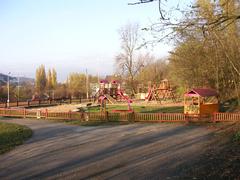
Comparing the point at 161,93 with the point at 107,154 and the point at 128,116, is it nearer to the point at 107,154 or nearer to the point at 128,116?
the point at 128,116

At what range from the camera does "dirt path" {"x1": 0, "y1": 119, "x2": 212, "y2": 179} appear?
28.3 ft

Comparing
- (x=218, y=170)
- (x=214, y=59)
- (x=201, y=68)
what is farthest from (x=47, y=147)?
(x=201, y=68)

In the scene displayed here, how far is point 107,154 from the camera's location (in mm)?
11062

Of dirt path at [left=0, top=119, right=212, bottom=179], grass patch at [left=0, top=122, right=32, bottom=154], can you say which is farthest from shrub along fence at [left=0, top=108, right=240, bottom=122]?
grass patch at [left=0, top=122, right=32, bottom=154]

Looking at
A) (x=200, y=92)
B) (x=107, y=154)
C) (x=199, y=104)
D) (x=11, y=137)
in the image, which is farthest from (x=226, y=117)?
(x=11, y=137)

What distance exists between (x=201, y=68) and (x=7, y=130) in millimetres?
18502

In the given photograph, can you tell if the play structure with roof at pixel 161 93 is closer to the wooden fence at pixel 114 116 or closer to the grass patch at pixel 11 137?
the wooden fence at pixel 114 116

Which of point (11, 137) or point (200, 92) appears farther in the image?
point (200, 92)

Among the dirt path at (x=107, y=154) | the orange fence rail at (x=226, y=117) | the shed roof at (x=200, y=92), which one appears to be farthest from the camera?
the shed roof at (x=200, y=92)

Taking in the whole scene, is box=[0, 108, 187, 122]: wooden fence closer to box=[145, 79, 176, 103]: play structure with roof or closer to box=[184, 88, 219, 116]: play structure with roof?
box=[184, 88, 219, 116]: play structure with roof

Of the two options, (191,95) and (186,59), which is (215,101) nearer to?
(191,95)

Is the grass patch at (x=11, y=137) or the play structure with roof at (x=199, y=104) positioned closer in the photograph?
the grass patch at (x=11, y=137)

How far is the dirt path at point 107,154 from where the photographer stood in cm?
864

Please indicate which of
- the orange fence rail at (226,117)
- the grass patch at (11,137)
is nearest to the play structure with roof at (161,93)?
the orange fence rail at (226,117)
